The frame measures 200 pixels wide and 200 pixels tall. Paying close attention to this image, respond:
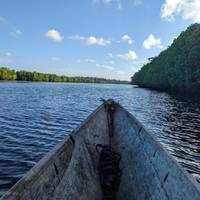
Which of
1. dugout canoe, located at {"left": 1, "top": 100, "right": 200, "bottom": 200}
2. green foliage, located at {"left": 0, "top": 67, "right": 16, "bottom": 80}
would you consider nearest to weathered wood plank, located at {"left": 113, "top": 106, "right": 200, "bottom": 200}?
dugout canoe, located at {"left": 1, "top": 100, "right": 200, "bottom": 200}

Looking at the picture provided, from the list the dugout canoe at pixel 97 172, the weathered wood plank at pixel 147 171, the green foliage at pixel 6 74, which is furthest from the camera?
the green foliage at pixel 6 74

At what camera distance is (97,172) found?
6.12 metres

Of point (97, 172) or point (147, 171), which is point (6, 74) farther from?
point (147, 171)

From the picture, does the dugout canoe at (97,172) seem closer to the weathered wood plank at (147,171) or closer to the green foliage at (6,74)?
the weathered wood plank at (147,171)

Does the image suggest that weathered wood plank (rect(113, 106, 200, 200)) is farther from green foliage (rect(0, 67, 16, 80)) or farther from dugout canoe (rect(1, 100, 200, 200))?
green foliage (rect(0, 67, 16, 80))

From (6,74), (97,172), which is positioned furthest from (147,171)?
(6,74)

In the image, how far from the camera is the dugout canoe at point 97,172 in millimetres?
3645

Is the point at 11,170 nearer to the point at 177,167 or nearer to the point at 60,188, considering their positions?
the point at 60,188

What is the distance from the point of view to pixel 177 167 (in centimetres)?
412

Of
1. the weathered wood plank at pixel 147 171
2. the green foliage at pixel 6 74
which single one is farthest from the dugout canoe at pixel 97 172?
the green foliage at pixel 6 74

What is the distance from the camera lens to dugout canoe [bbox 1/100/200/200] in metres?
3.64

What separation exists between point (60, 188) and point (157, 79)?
110 meters

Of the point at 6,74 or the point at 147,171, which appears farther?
the point at 6,74

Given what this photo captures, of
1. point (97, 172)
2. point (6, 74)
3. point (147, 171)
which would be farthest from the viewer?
point (6, 74)
